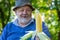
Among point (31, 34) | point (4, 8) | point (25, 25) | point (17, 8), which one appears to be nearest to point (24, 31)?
point (25, 25)

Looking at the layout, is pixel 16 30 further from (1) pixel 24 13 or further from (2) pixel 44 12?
(2) pixel 44 12

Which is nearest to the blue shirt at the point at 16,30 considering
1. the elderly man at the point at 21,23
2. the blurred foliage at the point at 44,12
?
the elderly man at the point at 21,23

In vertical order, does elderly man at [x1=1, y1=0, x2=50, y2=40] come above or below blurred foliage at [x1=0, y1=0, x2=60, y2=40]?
below

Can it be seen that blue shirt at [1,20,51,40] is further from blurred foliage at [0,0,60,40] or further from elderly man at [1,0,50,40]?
blurred foliage at [0,0,60,40]

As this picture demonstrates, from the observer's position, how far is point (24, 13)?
3994mm

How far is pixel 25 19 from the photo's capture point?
13.3 feet

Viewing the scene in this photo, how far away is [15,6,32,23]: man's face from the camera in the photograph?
13.2 ft

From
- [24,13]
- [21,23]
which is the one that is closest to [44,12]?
[21,23]

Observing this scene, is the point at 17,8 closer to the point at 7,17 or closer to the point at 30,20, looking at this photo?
the point at 30,20

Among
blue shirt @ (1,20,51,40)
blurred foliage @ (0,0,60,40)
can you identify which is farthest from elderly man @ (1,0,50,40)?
blurred foliage @ (0,0,60,40)

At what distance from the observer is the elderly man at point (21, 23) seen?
4.03 m

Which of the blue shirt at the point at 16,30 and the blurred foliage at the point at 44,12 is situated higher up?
the blurred foliage at the point at 44,12

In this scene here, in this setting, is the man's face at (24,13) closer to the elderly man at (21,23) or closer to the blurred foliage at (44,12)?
the elderly man at (21,23)

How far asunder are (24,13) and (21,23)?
23 cm
